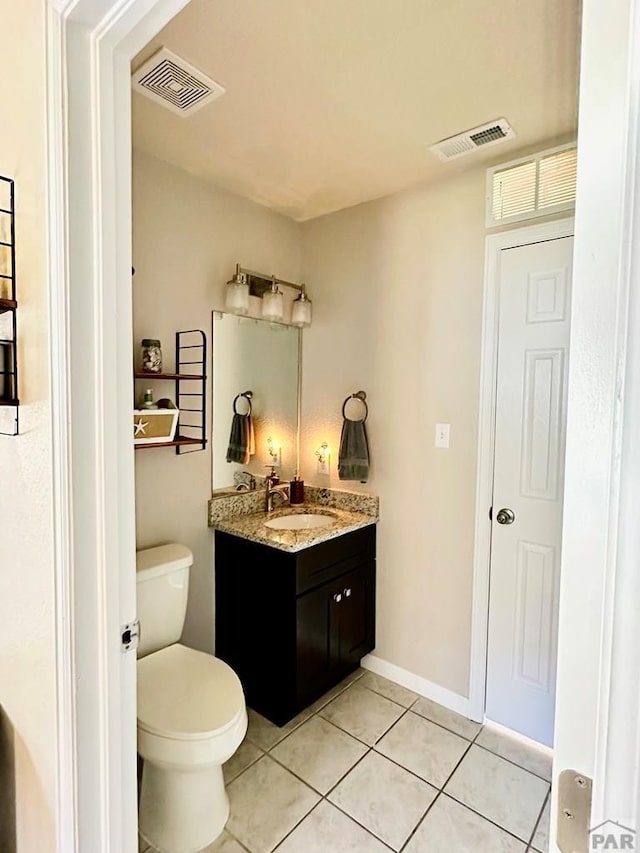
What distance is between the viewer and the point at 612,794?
1.24ft

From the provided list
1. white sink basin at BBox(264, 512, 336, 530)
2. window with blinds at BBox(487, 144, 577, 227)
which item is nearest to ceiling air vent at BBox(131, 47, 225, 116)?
window with blinds at BBox(487, 144, 577, 227)

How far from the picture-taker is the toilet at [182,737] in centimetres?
140

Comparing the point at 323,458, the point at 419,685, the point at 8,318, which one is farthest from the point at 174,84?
the point at 419,685

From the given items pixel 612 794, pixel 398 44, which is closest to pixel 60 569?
pixel 612 794

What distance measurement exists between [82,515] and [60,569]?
120 mm

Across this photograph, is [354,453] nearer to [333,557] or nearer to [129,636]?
[333,557]

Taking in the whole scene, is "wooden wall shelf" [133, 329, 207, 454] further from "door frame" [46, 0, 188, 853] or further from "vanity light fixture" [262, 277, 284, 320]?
"door frame" [46, 0, 188, 853]

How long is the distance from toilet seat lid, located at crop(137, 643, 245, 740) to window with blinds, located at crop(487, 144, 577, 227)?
2.12 m

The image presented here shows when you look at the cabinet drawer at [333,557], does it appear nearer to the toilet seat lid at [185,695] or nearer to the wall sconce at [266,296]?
the toilet seat lid at [185,695]

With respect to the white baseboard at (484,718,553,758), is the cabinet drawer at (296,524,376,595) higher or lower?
higher

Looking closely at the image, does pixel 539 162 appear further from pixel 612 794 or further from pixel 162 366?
pixel 612 794

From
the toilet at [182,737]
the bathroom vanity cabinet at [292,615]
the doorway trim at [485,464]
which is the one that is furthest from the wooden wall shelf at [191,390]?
the doorway trim at [485,464]

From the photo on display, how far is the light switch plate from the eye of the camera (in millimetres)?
2147

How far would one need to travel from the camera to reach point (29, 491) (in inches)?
42.6
